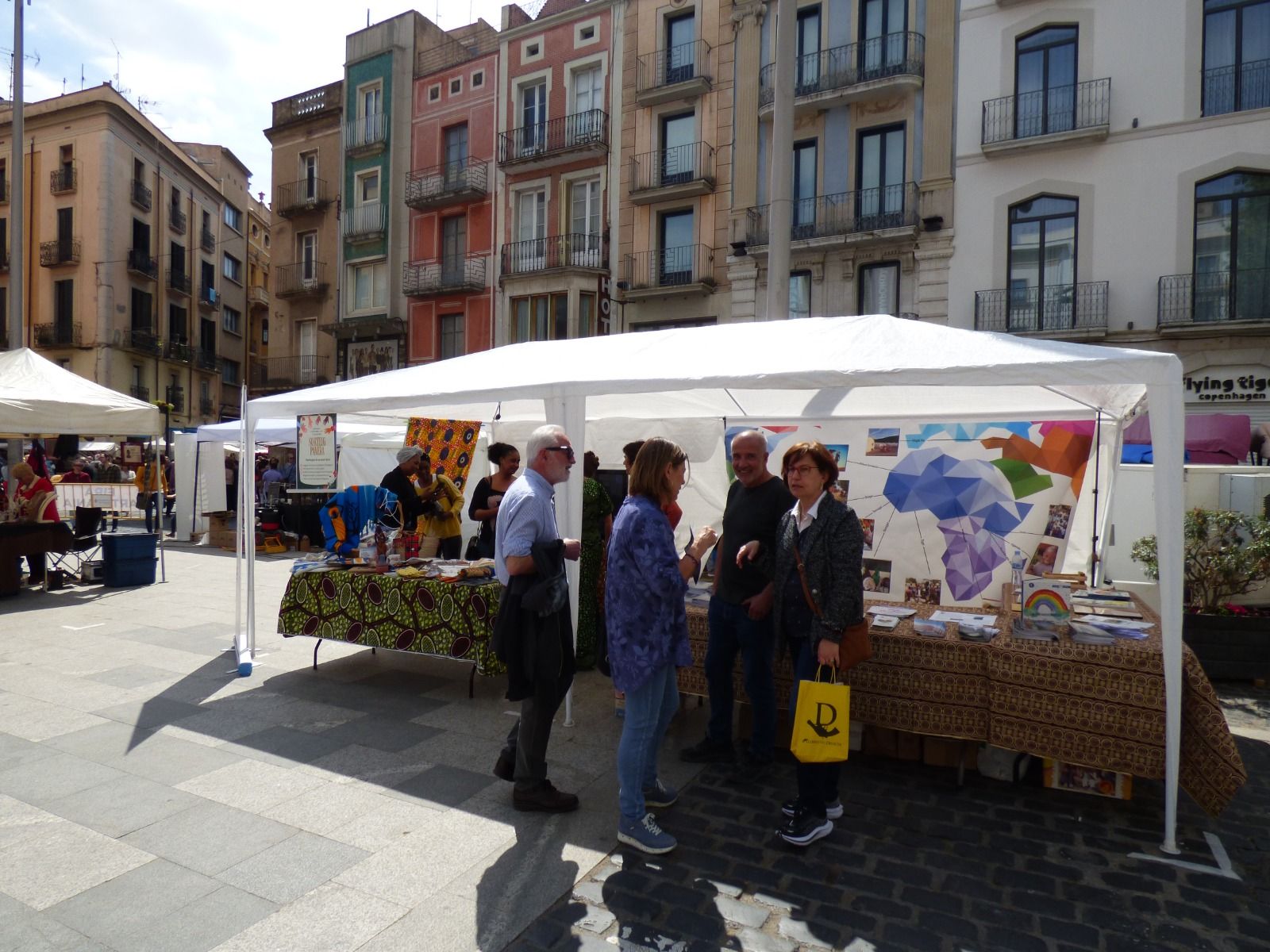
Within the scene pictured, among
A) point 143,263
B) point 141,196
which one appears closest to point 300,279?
point 143,263

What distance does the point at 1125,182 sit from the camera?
1435cm

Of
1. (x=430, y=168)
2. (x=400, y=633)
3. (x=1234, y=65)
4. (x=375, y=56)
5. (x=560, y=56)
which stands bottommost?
(x=400, y=633)

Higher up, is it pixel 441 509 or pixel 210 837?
pixel 441 509

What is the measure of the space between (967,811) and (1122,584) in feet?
12.6

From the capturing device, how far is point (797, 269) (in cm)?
1731

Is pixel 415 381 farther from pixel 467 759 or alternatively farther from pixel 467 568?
pixel 467 759

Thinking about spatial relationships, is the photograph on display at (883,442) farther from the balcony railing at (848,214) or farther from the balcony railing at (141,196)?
the balcony railing at (141,196)

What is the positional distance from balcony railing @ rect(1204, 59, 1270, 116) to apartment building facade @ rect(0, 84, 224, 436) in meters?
29.6

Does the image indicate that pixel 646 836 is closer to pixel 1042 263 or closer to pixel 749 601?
pixel 749 601

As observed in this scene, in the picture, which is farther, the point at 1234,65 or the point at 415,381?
the point at 1234,65

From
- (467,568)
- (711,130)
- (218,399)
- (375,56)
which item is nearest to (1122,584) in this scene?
(467,568)

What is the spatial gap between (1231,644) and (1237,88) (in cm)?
1237

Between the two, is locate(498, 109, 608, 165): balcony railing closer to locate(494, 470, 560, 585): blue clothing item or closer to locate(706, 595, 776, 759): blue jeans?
locate(706, 595, 776, 759): blue jeans

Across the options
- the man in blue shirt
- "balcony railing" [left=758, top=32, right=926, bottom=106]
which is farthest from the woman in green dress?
"balcony railing" [left=758, top=32, right=926, bottom=106]
